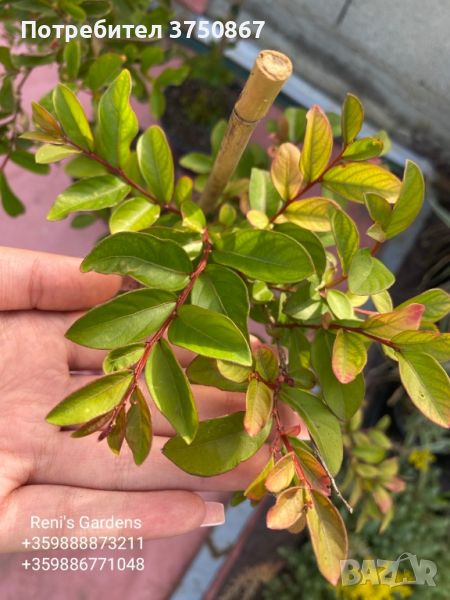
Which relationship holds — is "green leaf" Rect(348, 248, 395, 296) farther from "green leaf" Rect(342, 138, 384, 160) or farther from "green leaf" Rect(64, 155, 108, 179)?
"green leaf" Rect(64, 155, 108, 179)

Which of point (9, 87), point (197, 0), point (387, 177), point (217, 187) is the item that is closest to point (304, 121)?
point (217, 187)

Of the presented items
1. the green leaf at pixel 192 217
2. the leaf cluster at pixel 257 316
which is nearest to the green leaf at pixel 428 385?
the leaf cluster at pixel 257 316

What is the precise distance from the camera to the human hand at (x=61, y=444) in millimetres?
913

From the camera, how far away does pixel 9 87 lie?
1009 mm

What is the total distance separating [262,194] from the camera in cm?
86

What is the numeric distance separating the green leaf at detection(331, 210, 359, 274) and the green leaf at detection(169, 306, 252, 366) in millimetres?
172

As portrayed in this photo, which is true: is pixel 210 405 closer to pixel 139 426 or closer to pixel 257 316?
pixel 257 316

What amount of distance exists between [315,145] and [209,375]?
310 mm

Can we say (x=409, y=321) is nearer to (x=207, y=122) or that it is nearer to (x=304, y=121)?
(x=304, y=121)

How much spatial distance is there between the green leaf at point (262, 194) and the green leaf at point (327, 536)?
0.41m

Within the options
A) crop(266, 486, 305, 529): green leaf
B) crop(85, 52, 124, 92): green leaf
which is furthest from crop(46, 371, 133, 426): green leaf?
crop(85, 52, 124, 92): green leaf

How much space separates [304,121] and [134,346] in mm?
640

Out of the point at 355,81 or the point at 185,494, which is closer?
the point at 185,494

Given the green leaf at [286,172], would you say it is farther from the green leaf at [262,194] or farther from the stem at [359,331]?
the stem at [359,331]
